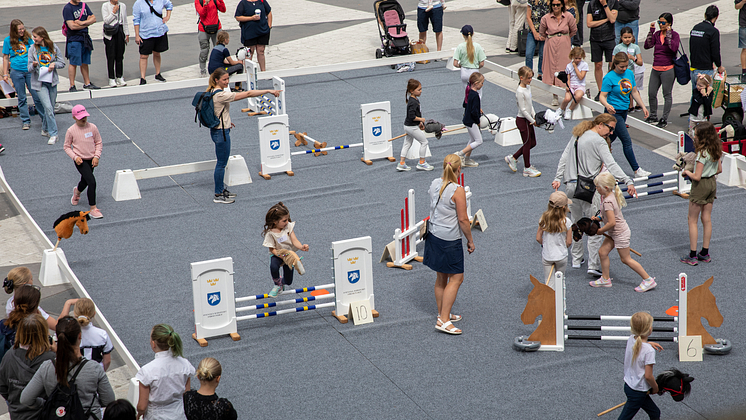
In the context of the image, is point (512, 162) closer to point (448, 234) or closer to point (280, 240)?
point (448, 234)

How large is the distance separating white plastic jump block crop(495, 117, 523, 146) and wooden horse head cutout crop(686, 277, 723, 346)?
6174mm

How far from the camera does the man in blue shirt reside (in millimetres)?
15211

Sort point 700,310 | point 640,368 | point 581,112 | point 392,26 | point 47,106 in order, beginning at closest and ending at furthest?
1. point 640,368
2. point 700,310
3. point 47,106
4. point 581,112
5. point 392,26

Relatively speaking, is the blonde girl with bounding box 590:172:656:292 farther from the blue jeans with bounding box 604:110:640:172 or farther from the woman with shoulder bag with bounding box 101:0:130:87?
the woman with shoulder bag with bounding box 101:0:130:87

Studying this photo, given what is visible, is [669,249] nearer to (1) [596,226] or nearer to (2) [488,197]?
(1) [596,226]

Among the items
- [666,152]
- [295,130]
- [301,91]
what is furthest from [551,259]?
[301,91]

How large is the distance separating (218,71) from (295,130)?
12.1 ft

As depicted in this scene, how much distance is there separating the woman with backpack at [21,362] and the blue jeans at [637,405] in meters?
4.19

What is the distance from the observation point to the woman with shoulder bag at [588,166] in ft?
27.7

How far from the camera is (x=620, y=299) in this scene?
797 cm

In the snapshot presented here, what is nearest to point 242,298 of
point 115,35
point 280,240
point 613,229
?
point 280,240

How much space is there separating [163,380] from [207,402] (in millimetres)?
420

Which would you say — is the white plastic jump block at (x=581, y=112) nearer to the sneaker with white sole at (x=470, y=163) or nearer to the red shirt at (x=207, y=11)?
the sneaker with white sole at (x=470, y=163)

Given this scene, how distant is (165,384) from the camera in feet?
17.3
